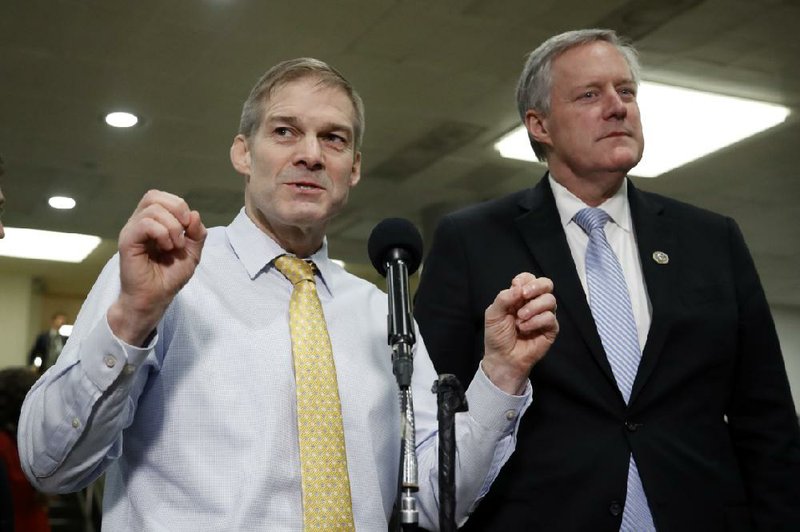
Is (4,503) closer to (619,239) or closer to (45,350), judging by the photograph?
(619,239)

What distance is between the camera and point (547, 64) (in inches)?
94.6

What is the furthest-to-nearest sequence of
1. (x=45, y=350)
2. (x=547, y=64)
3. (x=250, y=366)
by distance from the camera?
(x=45, y=350), (x=547, y=64), (x=250, y=366)

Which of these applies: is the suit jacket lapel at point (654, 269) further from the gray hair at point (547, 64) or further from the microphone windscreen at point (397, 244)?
the microphone windscreen at point (397, 244)

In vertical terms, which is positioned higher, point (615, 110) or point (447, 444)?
point (615, 110)

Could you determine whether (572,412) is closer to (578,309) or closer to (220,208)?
(578,309)

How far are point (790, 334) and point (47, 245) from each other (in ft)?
36.8

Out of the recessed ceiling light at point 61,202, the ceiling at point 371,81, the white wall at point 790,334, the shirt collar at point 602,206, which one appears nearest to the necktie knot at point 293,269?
the shirt collar at point 602,206

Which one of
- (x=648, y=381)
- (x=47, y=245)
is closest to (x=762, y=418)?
(x=648, y=381)

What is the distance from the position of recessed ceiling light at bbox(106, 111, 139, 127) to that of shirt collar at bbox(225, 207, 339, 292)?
225 inches

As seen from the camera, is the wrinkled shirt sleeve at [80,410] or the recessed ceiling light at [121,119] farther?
the recessed ceiling light at [121,119]

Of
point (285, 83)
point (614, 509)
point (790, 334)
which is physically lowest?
point (614, 509)

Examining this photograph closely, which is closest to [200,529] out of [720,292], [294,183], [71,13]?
[294,183]

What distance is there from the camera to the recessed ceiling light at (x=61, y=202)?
9.57 meters

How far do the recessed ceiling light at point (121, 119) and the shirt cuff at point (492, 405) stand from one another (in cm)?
602
